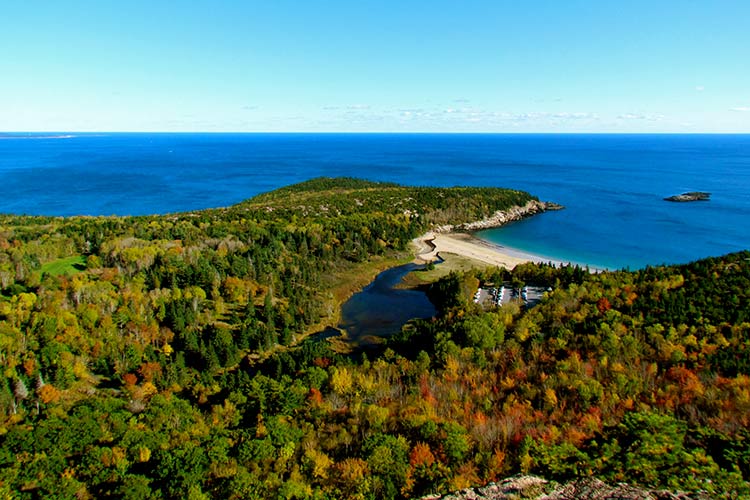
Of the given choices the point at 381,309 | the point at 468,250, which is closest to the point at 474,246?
the point at 468,250

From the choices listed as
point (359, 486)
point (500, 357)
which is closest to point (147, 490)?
point (359, 486)

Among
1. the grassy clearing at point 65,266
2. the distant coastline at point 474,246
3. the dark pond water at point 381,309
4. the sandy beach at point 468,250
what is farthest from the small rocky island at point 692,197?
the grassy clearing at point 65,266

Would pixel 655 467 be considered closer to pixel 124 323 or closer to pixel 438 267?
pixel 124 323

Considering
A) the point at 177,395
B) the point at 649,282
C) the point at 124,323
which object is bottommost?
the point at 177,395

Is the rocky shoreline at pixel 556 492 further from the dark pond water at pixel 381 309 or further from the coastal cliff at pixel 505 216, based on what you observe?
the coastal cliff at pixel 505 216

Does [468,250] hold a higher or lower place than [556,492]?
lower

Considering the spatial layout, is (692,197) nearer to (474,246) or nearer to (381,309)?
(474,246)

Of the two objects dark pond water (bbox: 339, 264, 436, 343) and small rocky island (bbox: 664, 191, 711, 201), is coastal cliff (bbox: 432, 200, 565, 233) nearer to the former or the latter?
dark pond water (bbox: 339, 264, 436, 343)
